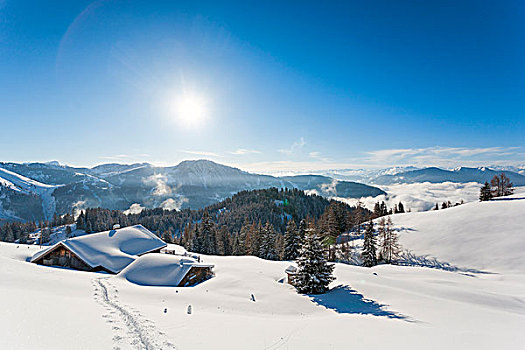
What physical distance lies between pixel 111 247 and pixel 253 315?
90.0ft

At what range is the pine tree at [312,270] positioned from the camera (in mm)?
23609

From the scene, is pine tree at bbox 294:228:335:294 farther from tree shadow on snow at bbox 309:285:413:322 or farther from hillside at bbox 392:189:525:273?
hillside at bbox 392:189:525:273

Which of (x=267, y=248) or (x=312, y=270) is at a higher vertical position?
(x=312, y=270)

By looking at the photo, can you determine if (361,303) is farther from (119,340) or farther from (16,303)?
(16,303)

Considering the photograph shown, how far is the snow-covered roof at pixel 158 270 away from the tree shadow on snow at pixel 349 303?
14109 mm

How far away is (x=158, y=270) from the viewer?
84.3 ft

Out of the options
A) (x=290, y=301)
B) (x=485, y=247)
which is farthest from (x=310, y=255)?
(x=485, y=247)

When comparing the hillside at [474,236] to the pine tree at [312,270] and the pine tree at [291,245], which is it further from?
the pine tree at [312,270]

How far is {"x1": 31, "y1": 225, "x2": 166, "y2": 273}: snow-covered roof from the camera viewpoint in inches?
1150

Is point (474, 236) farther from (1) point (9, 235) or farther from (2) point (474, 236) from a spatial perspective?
(1) point (9, 235)

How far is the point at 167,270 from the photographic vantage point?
85.5 feet

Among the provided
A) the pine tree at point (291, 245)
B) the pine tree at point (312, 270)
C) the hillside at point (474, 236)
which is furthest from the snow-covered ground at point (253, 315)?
the pine tree at point (291, 245)

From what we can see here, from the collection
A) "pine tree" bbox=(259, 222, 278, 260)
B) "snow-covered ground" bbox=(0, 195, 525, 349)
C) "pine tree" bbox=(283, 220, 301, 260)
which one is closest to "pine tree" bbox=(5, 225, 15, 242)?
"snow-covered ground" bbox=(0, 195, 525, 349)

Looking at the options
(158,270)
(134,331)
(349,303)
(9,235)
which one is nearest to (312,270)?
(349,303)
